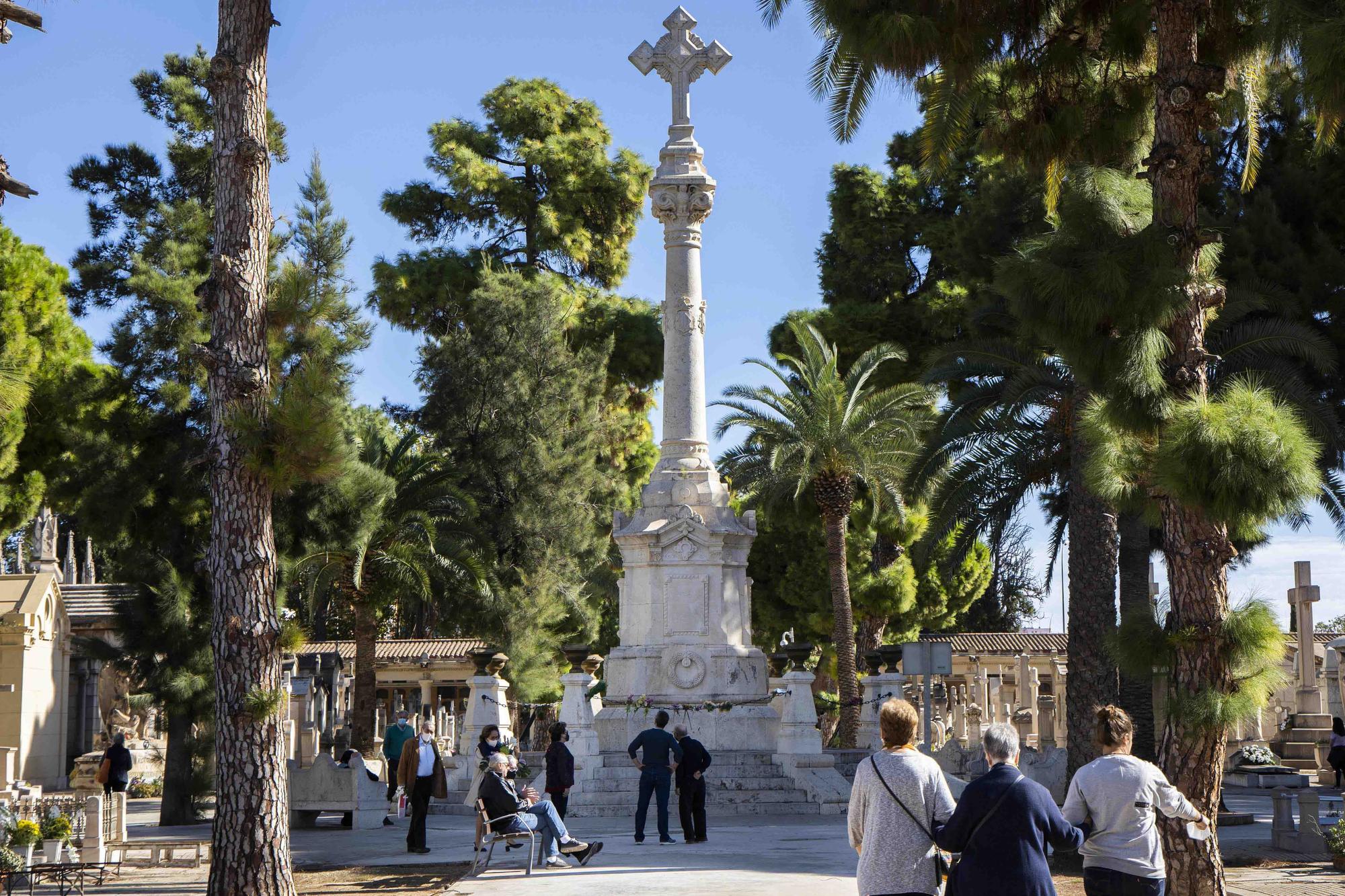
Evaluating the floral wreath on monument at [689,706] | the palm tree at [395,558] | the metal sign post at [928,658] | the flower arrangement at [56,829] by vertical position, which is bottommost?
the flower arrangement at [56,829]

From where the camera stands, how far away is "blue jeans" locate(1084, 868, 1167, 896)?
7.23 meters

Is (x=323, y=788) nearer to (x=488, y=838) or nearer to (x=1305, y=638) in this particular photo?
(x=488, y=838)

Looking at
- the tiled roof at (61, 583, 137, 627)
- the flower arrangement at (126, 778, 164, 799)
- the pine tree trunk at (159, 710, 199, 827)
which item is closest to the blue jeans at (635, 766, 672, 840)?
the pine tree trunk at (159, 710, 199, 827)

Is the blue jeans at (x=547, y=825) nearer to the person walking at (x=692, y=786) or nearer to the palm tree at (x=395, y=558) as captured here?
the person walking at (x=692, y=786)

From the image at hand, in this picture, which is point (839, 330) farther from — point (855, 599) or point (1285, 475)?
point (1285, 475)

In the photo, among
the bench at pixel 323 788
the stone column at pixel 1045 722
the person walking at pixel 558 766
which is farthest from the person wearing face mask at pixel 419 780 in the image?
the stone column at pixel 1045 722

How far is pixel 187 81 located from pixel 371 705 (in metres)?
13.4

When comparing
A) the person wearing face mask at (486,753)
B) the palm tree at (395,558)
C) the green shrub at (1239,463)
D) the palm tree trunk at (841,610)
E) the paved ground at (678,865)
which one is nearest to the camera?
the green shrub at (1239,463)

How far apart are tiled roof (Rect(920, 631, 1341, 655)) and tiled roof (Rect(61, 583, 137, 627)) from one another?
23954mm

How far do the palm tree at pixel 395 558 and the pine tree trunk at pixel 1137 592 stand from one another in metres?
13.1

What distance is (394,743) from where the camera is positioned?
20531 mm

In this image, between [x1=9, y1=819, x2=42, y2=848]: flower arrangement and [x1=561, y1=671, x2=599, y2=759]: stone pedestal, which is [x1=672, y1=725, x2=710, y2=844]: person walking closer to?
[x1=9, y1=819, x2=42, y2=848]: flower arrangement

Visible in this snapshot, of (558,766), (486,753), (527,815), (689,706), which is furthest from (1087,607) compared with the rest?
(689,706)

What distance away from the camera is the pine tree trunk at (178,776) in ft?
72.2
